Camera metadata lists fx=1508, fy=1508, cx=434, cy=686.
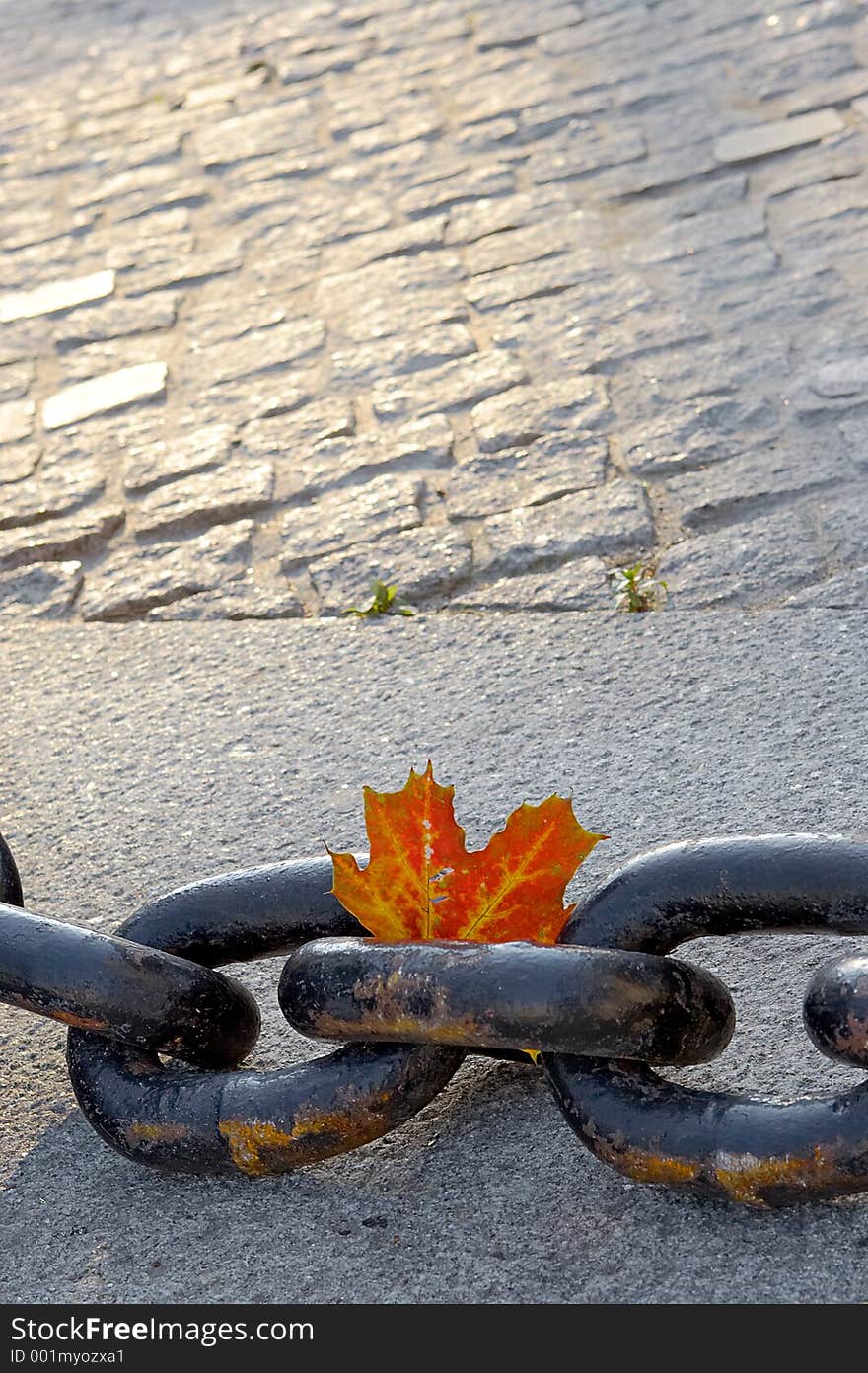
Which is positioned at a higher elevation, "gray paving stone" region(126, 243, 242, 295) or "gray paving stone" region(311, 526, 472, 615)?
"gray paving stone" region(126, 243, 242, 295)

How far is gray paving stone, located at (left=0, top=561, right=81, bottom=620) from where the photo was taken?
136 inches

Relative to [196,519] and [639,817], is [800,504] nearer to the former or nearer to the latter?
[639,817]

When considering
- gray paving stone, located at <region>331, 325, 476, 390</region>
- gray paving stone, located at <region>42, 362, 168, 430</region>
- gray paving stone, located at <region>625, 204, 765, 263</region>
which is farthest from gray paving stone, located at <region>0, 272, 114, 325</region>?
gray paving stone, located at <region>625, 204, 765, 263</region>

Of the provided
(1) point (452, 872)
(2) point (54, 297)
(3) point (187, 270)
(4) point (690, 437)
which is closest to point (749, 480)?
(4) point (690, 437)

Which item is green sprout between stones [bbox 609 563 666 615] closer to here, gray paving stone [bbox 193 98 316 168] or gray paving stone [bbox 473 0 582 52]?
gray paving stone [bbox 193 98 316 168]

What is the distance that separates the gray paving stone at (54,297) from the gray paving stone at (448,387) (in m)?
1.70

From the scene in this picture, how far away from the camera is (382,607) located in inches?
126

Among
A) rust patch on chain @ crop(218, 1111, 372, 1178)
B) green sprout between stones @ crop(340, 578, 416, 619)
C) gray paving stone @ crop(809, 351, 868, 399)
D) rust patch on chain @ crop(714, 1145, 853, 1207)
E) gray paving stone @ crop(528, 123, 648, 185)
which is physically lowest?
gray paving stone @ crop(809, 351, 868, 399)

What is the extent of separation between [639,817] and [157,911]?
0.86 meters

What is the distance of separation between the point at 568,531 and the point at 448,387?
1036mm

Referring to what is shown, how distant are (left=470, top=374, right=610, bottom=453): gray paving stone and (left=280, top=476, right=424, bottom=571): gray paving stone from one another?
11.5 inches

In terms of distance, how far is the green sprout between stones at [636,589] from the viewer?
299 centimetres

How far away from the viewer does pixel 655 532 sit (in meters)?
3.27
